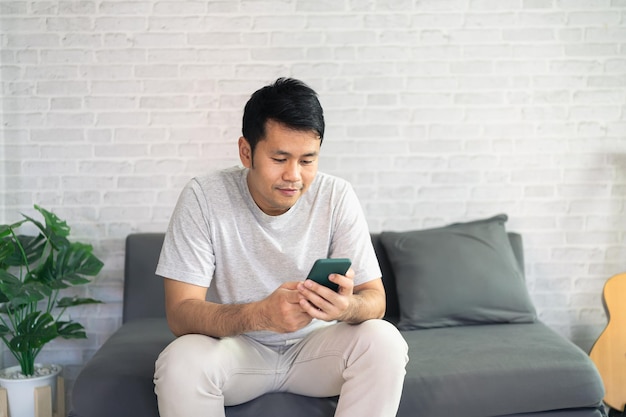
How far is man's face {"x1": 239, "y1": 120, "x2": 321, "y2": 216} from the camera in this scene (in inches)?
84.8

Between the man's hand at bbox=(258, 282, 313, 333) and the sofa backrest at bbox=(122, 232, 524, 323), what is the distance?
1.18 m

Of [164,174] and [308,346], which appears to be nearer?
[308,346]

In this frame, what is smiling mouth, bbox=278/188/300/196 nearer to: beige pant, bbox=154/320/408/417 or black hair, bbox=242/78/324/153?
black hair, bbox=242/78/324/153

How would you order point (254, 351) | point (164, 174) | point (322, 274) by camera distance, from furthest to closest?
point (164, 174), point (254, 351), point (322, 274)

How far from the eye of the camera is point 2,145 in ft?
10.8

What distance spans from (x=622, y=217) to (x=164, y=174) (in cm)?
201

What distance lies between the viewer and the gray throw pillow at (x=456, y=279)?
301 cm

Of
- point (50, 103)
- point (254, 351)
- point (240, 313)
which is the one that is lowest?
point (254, 351)

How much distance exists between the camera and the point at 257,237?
2324 millimetres

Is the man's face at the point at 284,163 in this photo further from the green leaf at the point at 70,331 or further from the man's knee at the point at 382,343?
the green leaf at the point at 70,331

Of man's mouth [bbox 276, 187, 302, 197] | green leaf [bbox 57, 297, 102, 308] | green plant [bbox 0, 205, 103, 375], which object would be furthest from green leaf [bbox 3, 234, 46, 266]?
man's mouth [bbox 276, 187, 302, 197]

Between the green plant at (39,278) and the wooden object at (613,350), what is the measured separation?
2.01 meters

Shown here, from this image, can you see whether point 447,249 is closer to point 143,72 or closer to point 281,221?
point 281,221

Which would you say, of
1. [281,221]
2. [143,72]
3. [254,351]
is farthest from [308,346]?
[143,72]
